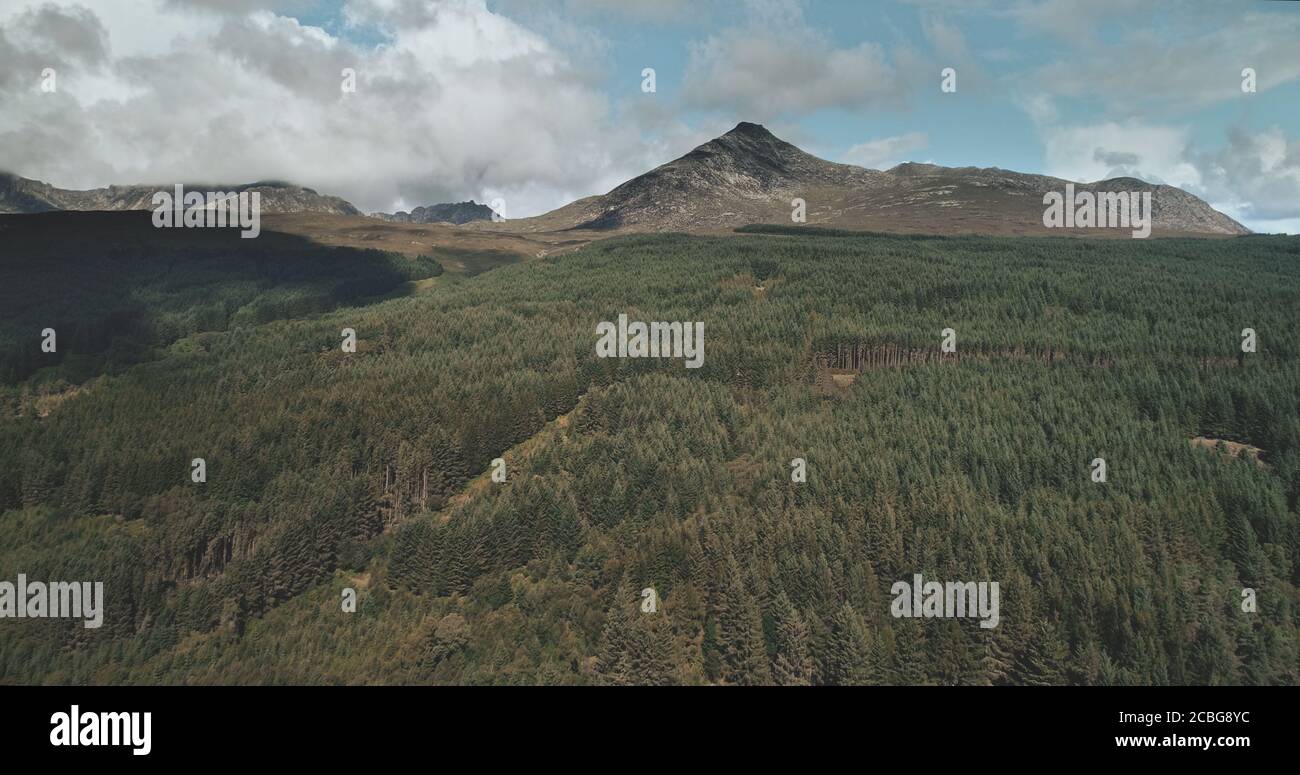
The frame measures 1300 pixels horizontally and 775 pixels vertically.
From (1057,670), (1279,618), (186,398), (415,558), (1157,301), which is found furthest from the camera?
(1157,301)

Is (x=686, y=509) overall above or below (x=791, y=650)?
above

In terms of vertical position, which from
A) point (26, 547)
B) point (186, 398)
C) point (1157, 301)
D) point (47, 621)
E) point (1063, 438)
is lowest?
A: point (47, 621)

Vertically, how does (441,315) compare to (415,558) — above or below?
→ above

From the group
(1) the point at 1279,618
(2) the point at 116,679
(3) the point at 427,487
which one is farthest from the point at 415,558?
(1) the point at 1279,618

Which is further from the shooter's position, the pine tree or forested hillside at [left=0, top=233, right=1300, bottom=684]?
forested hillside at [left=0, top=233, right=1300, bottom=684]

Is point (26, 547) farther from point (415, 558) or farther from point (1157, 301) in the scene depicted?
point (1157, 301)

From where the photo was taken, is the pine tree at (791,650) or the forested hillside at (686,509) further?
the forested hillside at (686,509)

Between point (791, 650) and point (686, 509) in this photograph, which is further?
point (686, 509)

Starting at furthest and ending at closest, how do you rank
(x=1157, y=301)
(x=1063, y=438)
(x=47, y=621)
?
(x=1157, y=301) < (x=1063, y=438) < (x=47, y=621)
